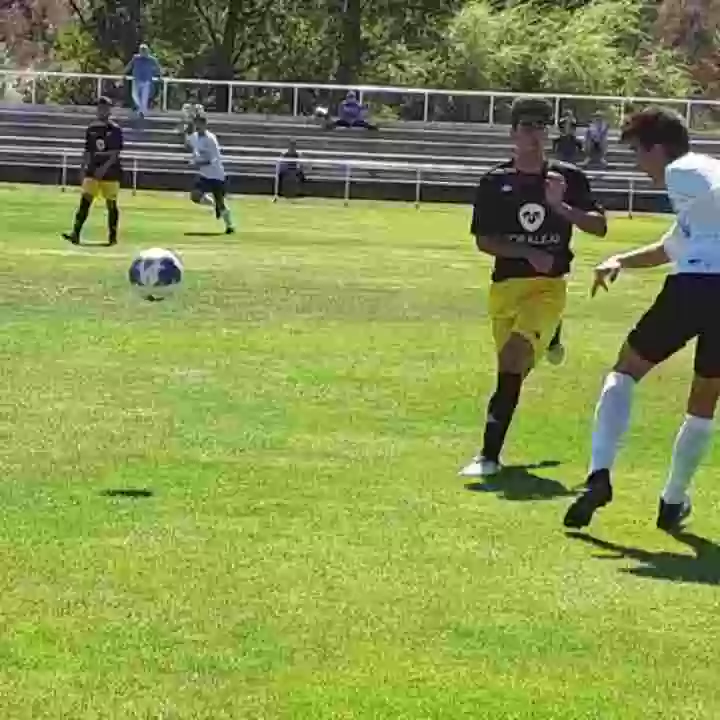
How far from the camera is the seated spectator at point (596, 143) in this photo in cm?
4294

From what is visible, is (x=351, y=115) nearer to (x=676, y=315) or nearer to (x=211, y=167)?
(x=211, y=167)

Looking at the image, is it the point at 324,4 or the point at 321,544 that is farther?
the point at 324,4

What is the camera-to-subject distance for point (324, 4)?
60344 mm

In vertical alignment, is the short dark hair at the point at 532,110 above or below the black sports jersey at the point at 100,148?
above

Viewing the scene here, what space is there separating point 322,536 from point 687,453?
1.63 meters

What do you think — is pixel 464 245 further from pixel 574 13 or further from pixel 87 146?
pixel 574 13

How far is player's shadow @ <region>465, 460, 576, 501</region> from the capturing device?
369 inches

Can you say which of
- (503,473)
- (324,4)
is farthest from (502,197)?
(324,4)

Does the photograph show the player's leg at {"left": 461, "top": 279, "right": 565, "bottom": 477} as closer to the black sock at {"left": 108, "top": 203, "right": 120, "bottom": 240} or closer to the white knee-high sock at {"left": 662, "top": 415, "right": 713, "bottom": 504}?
the white knee-high sock at {"left": 662, "top": 415, "right": 713, "bottom": 504}

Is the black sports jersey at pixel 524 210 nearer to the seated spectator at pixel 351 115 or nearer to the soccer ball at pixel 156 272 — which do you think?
the soccer ball at pixel 156 272

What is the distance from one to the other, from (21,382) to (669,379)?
14.6ft

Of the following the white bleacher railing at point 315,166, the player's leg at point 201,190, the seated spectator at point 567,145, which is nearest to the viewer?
the player's leg at point 201,190

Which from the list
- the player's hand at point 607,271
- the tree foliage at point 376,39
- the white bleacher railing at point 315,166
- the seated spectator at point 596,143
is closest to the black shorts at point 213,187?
the white bleacher railing at point 315,166

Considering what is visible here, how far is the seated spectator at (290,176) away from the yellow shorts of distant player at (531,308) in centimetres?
3131
